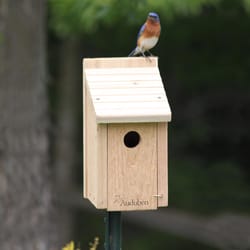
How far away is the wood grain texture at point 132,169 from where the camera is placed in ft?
13.3

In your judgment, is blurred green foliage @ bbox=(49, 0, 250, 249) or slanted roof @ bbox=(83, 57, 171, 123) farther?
blurred green foliage @ bbox=(49, 0, 250, 249)

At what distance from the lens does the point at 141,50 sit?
4.61 m

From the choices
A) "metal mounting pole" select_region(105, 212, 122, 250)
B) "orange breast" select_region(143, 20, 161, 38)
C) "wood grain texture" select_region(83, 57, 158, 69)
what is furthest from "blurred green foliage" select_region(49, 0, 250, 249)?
"metal mounting pole" select_region(105, 212, 122, 250)

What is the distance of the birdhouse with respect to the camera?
4051 millimetres

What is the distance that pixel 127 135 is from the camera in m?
4.15

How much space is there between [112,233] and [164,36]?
7.63 metres

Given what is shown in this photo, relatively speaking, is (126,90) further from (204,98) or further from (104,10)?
(204,98)

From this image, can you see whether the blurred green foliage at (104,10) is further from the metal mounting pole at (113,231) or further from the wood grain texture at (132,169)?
A: the metal mounting pole at (113,231)

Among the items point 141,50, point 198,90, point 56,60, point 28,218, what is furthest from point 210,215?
point 141,50

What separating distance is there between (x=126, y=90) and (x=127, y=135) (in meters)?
0.19

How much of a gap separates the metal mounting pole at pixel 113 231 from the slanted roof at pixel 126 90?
0.41m

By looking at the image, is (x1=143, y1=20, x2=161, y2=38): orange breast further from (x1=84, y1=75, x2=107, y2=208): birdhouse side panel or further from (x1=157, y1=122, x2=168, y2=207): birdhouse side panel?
(x1=157, y1=122, x2=168, y2=207): birdhouse side panel

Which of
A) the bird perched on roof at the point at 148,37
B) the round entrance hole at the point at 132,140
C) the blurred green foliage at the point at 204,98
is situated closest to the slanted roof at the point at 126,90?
the round entrance hole at the point at 132,140

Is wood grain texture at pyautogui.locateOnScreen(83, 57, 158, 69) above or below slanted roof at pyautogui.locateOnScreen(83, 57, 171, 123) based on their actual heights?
above
